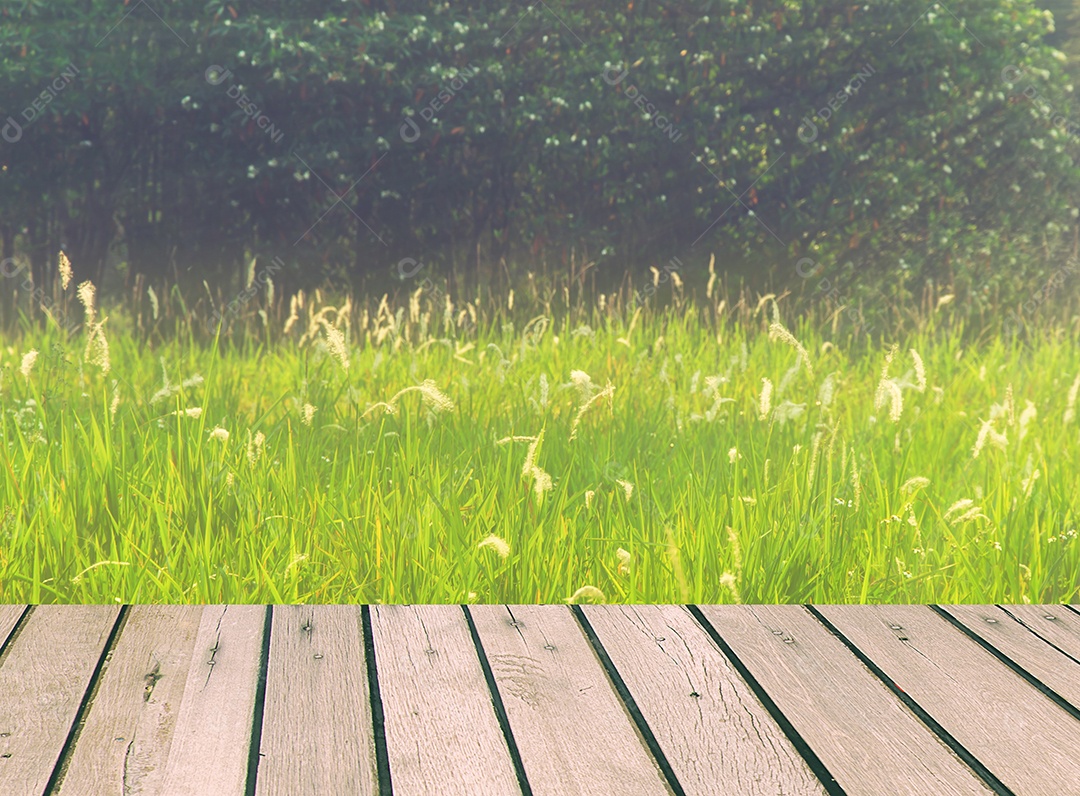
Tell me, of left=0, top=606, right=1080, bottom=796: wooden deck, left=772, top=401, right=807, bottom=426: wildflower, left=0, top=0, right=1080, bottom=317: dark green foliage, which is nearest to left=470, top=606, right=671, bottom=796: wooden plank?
left=0, top=606, right=1080, bottom=796: wooden deck

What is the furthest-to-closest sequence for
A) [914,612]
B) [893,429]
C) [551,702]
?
[893,429] < [914,612] < [551,702]

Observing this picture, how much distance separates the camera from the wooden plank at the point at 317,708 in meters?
1.70

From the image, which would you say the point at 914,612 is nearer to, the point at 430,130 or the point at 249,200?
the point at 430,130

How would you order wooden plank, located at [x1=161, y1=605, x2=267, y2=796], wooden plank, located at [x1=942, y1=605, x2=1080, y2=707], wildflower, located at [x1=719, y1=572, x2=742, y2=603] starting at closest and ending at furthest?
wooden plank, located at [x1=161, y1=605, x2=267, y2=796] < wooden plank, located at [x1=942, y1=605, x2=1080, y2=707] < wildflower, located at [x1=719, y1=572, x2=742, y2=603]

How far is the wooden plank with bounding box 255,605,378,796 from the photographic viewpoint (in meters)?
1.70

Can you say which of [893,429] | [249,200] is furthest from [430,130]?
[893,429]

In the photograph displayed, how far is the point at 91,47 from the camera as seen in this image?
7.53 meters

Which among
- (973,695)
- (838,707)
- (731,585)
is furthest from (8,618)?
(973,695)

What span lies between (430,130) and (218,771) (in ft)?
21.6

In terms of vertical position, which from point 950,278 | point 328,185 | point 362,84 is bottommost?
point 950,278

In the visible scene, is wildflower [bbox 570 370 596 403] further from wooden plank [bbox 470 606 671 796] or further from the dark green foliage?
the dark green foliage

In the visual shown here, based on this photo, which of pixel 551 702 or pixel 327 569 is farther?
pixel 327 569

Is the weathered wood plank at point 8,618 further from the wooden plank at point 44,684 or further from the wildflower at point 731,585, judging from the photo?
the wildflower at point 731,585

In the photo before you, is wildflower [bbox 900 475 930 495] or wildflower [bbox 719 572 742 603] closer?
wildflower [bbox 719 572 742 603]
